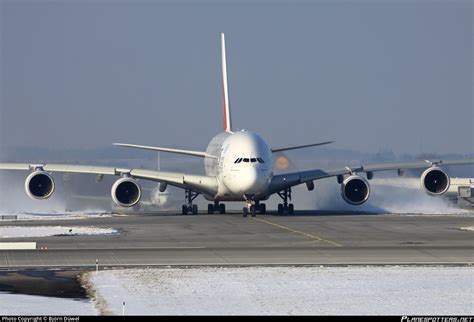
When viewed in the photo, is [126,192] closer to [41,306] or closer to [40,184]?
[40,184]

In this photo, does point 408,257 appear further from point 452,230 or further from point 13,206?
point 13,206

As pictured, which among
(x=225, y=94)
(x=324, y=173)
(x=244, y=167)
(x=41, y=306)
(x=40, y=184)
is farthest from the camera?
(x=225, y=94)

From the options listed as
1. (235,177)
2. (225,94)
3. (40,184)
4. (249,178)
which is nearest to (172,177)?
(235,177)

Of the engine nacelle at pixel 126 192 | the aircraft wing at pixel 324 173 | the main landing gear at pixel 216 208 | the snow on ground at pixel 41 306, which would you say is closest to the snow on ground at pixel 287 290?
the snow on ground at pixel 41 306

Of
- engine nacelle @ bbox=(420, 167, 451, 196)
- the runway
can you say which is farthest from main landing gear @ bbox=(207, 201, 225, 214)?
engine nacelle @ bbox=(420, 167, 451, 196)

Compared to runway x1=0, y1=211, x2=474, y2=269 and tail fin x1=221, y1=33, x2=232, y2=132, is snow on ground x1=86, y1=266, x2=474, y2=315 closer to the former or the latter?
runway x1=0, y1=211, x2=474, y2=269

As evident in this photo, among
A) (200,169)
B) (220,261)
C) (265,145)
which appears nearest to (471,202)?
(200,169)
